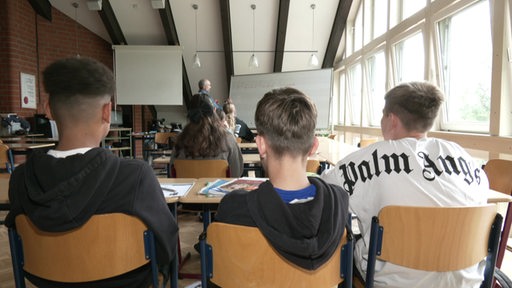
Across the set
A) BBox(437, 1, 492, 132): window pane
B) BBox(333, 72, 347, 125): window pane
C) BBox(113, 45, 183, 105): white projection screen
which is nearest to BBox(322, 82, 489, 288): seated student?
BBox(437, 1, 492, 132): window pane

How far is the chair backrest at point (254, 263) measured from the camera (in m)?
0.85

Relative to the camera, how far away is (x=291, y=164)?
3.23 ft

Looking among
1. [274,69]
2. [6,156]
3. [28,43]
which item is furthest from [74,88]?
[274,69]

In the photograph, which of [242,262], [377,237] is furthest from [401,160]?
[242,262]

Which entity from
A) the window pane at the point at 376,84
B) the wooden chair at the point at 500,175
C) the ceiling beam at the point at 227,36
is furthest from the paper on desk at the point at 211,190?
the ceiling beam at the point at 227,36

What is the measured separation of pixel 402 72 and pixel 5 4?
7038mm

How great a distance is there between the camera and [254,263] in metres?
0.86

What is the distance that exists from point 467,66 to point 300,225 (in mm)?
3921

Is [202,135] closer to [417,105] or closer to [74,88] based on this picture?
[74,88]

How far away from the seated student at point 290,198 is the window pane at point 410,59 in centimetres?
405

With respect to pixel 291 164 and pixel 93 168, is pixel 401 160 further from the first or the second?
pixel 93 168

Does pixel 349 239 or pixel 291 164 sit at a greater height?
pixel 291 164

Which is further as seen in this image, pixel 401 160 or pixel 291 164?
pixel 401 160

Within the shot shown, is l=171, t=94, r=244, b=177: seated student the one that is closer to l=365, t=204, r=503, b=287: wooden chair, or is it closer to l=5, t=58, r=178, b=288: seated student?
l=5, t=58, r=178, b=288: seated student
